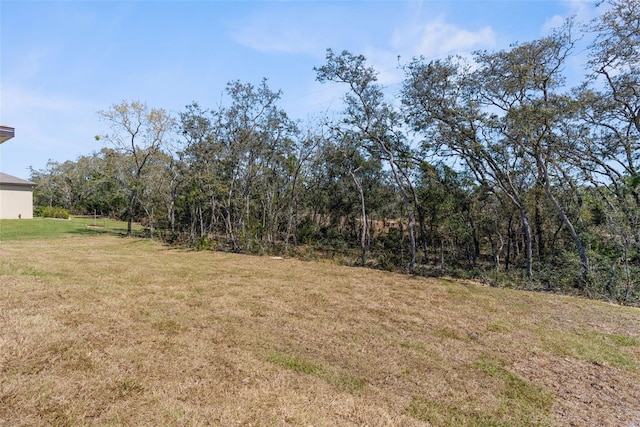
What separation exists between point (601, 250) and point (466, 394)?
7.08m

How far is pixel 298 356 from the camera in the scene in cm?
323

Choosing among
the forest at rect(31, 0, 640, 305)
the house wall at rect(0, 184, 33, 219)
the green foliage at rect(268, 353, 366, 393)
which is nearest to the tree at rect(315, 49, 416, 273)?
the forest at rect(31, 0, 640, 305)

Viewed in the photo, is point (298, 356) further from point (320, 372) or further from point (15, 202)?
point (15, 202)

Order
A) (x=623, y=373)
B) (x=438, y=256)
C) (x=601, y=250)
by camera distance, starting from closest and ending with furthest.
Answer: (x=623, y=373) < (x=601, y=250) < (x=438, y=256)

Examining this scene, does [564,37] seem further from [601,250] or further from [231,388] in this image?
[231,388]

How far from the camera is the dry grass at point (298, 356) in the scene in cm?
231

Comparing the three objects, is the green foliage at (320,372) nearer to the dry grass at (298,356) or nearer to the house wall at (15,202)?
the dry grass at (298,356)

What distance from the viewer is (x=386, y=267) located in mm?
9750

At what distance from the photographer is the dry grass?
231 cm

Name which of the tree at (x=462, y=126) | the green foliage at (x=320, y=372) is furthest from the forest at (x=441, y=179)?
the green foliage at (x=320, y=372)

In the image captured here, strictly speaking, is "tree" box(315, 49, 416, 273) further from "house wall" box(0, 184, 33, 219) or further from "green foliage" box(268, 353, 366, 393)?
"house wall" box(0, 184, 33, 219)

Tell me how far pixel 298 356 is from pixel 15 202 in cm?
2475

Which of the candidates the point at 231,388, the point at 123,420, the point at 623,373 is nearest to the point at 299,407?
the point at 231,388

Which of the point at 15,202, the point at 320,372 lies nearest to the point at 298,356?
the point at 320,372
